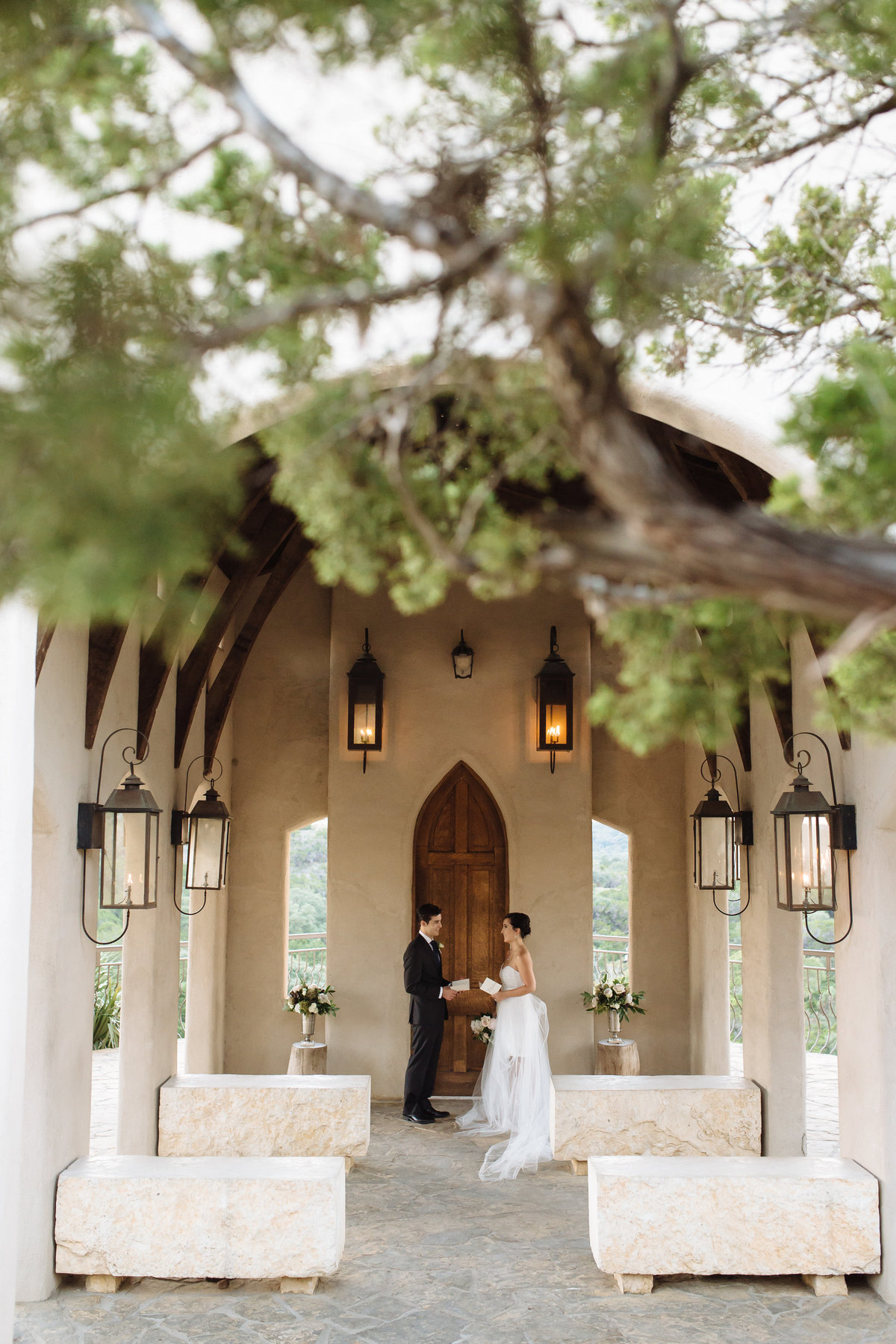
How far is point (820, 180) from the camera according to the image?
3.15 metres

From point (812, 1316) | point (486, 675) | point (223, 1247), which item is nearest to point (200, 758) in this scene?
point (486, 675)

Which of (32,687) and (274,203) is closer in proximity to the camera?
(274,203)

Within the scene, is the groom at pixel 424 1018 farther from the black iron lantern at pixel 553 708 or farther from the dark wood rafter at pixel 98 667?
the dark wood rafter at pixel 98 667

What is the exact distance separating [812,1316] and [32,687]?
3.95 meters

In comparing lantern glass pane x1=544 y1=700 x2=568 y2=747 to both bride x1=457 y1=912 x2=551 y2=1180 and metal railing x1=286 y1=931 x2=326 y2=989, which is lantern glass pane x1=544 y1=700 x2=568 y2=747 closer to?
bride x1=457 y1=912 x2=551 y2=1180

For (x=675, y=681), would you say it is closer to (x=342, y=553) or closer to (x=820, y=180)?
(x=342, y=553)

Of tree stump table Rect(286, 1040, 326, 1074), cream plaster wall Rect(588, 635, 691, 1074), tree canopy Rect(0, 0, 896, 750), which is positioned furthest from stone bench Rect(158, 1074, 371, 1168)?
tree canopy Rect(0, 0, 896, 750)

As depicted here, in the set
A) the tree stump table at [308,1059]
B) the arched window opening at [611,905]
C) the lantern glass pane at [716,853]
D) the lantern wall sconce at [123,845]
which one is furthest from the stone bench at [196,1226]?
the arched window opening at [611,905]

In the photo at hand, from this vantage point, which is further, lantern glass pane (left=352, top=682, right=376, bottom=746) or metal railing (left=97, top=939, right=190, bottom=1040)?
metal railing (left=97, top=939, right=190, bottom=1040)

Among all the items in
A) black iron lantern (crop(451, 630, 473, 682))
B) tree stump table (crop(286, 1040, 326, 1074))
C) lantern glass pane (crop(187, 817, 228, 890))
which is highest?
black iron lantern (crop(451, 630, 473, 682))

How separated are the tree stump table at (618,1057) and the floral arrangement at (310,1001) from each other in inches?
78.8

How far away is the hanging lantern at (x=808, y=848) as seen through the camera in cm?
520

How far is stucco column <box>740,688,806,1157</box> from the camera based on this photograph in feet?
21.3

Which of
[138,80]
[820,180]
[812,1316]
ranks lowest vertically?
[812,1316]
